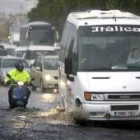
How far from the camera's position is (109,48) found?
53.4 ft

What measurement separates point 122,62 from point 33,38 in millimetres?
38122

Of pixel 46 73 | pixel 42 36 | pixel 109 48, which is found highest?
pixel 109 48

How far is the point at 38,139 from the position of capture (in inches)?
516

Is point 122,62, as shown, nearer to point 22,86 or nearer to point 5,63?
point 22,86

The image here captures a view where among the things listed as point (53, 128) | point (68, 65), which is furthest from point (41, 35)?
point (53, 128)

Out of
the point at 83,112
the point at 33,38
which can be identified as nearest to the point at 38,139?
the point at 83,112

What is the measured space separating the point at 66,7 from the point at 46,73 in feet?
75.3

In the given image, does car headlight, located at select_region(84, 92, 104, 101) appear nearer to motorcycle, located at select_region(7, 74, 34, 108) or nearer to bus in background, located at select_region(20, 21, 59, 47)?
motorcycle, located at select_region(7, 74, 34, 108)

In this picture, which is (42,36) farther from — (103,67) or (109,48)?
(103,67)

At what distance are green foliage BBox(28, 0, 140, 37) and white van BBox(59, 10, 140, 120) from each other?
15654 mm

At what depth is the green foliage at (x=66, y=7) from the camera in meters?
34.2

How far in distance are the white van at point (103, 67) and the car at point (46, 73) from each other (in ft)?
51.4

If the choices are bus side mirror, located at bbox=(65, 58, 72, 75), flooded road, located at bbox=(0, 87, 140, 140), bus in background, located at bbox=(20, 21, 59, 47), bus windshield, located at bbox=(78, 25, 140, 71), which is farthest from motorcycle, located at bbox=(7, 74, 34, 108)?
bus in background, located at bbox=(20, 21, 59, 47)

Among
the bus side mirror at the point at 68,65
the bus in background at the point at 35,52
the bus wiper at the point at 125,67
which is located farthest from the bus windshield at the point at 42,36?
the bus wiper at the point at 125,67
